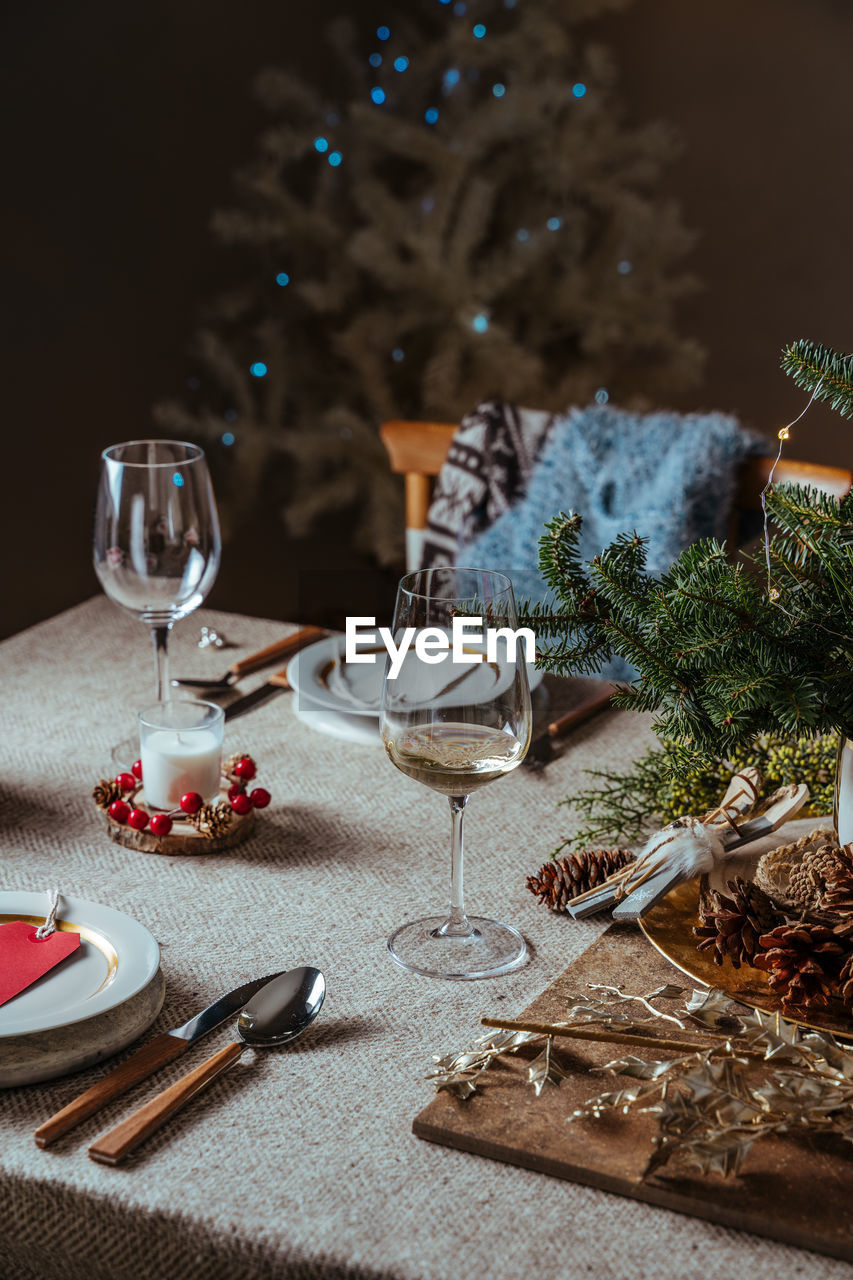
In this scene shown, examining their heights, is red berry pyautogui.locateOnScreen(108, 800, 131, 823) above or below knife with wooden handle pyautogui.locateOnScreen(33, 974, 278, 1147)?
above

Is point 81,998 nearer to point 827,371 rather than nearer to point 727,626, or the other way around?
point 727,626

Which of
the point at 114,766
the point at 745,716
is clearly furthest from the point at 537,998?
the point at 114,766

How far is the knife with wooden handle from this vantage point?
23.3 inches

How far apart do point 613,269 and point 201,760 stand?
2.39 m

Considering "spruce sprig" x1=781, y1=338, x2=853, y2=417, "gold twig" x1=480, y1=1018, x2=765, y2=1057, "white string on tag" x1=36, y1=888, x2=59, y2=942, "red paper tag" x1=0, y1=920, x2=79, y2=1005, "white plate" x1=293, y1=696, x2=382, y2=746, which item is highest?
"spruce sprig" x1=781, y1=338, x2=853, y2=417

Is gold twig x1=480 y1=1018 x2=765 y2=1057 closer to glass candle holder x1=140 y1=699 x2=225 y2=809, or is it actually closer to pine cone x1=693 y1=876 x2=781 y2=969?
pine cone x1=693 y1=876 x2=781 y2=969

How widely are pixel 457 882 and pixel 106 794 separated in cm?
33

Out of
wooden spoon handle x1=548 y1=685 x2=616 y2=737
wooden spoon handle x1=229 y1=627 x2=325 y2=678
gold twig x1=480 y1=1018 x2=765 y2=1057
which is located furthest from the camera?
wooden spoon handle x1=229 y1=627 x2=325 y2=678

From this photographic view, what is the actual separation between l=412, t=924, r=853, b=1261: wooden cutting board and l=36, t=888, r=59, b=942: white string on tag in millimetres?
280

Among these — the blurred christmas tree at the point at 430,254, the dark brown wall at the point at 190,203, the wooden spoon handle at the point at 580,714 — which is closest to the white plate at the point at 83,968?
the wooden spoon handle at the point at 580,714

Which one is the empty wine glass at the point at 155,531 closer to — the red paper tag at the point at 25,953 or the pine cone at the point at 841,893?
the red paper tag at the point at 25,953

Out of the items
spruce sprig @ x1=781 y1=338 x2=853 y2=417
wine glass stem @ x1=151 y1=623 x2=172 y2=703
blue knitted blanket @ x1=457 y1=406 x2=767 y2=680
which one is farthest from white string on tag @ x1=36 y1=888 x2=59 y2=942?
blue knitted blanket @ x1=457 y1=406 x2=767 y2=680

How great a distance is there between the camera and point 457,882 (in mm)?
777

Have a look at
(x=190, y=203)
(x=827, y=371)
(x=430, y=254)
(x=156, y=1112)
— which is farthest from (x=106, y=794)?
(x=430, y=254)
